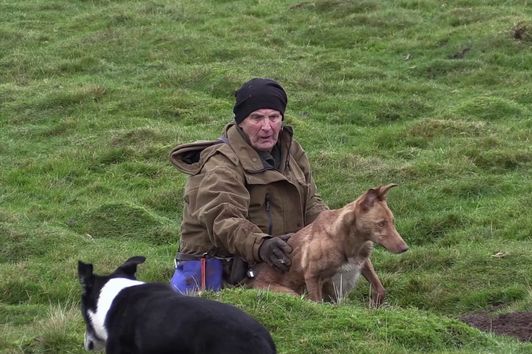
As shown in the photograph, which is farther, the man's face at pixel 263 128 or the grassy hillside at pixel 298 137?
the grassy hillside at pixel 298 137

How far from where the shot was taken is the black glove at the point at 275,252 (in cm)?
780

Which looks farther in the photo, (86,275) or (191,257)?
(191,257)

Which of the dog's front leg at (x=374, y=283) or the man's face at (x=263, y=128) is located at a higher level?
the man's face at (x=263, y=128)

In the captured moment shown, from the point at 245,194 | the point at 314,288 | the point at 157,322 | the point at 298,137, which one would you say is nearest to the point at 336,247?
the point at 314,288

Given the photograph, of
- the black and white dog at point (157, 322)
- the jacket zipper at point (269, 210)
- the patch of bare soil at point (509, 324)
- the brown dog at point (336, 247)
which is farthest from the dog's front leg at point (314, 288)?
the black and white dog at point (157, 322)

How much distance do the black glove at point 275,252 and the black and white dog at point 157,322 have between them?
156 centimetres

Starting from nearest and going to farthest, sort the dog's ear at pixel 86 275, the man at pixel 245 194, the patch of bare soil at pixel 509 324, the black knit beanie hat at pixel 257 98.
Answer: the dog's ear at pixel 86 275, the patch of bare soil at pixel 509 324, the man at pixel 245 194, the black knit beanie hat at pixel 257 98

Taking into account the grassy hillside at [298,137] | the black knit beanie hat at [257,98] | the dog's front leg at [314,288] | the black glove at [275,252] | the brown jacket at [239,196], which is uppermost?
the black knit beanie hat at [257,98]

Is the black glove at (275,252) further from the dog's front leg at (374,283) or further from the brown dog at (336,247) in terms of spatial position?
the dog's front leg at (374,283)

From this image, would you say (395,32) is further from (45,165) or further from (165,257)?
(165,257)

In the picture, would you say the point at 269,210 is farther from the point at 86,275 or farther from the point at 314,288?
the point at 86,275

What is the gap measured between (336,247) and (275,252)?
46 centimetres

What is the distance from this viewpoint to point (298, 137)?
15.6m

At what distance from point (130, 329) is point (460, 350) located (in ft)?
6.79
